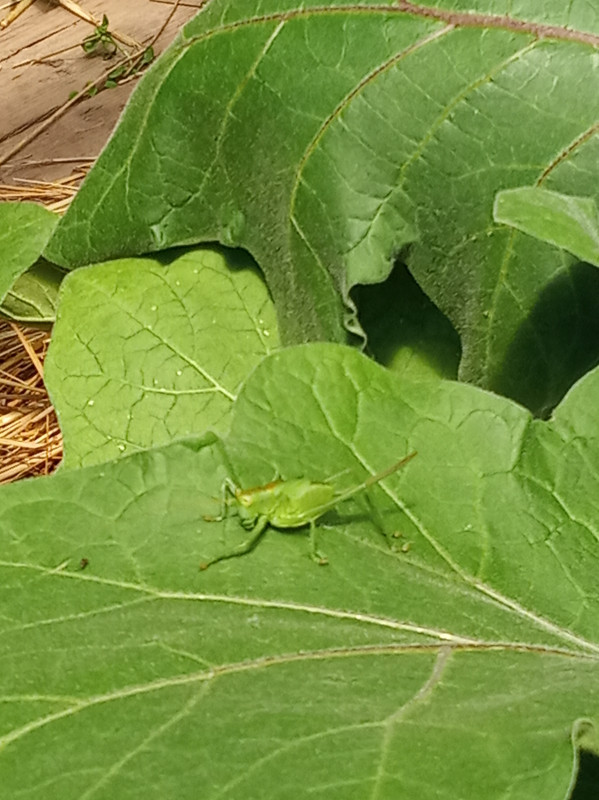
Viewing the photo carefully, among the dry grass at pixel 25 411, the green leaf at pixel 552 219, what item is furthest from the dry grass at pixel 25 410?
the green leaf at pixel 552 219

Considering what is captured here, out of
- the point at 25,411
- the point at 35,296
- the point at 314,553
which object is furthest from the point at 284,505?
the point at 25,411

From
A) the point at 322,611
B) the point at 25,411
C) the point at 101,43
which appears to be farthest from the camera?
the point at 101,43

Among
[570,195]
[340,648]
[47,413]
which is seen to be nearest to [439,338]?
[570,195]

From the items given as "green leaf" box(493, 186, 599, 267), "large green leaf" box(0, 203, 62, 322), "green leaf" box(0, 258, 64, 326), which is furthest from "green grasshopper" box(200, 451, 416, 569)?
"green leaf" box(0, 258, 64, 326)

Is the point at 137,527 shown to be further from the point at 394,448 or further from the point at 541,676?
the point at 541,676

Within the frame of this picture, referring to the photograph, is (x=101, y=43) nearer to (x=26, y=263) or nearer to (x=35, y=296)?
(x=35, y=296)

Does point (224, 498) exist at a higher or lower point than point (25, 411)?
higher

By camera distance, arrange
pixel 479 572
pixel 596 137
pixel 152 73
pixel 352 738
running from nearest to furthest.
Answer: pixel 352 738, pixel 479 572, pixel 596 137, pixel 152 73

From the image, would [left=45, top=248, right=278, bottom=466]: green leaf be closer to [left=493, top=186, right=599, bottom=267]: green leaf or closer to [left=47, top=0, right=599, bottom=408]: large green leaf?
[left=47, top=0, right=599, bottom=408]: large green leaf

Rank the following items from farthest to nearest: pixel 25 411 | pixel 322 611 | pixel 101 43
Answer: pixel 101 43 → pixel 25 411 → pixel 322 611
